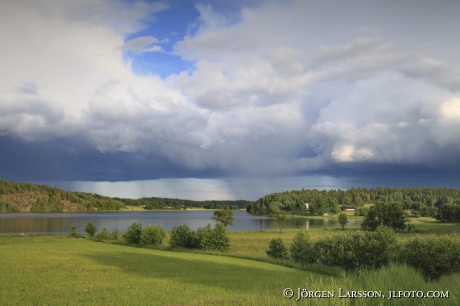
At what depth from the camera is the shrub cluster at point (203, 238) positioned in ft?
170

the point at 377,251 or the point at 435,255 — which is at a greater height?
the point at 435,255

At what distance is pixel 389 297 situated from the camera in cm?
746

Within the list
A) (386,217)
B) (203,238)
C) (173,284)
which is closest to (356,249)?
(203,238)

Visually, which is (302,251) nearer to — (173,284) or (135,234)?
(173,284)

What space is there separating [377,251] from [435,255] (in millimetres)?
9266

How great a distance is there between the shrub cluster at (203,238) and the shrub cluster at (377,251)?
8851 mm

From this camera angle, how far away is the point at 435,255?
28.8 meters

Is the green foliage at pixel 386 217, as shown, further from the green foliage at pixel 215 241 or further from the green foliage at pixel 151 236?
the green foliage at pixel 151 236

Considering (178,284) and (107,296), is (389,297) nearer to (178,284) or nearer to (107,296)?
(107,296)

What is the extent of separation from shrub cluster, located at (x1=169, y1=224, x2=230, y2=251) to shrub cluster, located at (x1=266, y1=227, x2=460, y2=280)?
8851 millimetres

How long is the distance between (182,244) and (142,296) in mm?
38806

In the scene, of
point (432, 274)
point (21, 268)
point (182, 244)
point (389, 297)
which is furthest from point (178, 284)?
point (182, 244)

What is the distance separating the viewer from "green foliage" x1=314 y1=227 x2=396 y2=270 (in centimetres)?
3762

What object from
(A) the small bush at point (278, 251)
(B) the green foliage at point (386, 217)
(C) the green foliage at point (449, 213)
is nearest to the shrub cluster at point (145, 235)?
(A) the small bush at point (278, 251)
